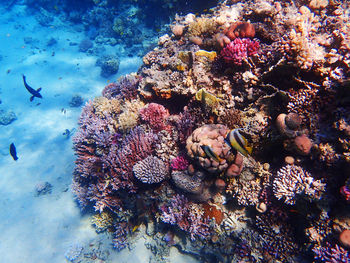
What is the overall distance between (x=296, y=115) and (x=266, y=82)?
99 centimetres

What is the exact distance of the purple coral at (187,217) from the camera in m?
4.03

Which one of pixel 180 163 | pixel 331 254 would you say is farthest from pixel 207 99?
pixel 331 254

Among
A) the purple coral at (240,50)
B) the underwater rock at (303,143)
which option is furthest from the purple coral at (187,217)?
the purple coral at (240,50)

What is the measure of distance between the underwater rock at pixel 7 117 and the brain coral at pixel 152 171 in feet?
39.2

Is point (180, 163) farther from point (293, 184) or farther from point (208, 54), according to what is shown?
point (208, 54)

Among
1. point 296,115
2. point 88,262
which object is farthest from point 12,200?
point 296,115

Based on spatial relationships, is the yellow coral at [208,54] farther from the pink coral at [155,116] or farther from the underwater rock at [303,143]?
the underwater rock at [303,143]

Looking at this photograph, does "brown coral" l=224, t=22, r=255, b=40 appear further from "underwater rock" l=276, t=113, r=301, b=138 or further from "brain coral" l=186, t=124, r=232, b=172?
"brain coral" l=186, t=124, r=232, b=172

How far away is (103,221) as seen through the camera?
5.64 m

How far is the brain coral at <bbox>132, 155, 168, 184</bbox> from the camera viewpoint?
4043 mm

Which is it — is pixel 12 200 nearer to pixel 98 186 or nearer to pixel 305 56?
pixel 98 186

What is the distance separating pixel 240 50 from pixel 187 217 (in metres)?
3.73

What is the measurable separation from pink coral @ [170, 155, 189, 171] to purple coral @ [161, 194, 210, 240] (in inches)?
26.5

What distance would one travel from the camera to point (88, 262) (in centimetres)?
563
